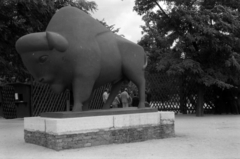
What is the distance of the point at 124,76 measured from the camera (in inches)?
361

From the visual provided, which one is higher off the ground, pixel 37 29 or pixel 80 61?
pixel 37 29

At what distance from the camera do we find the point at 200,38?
15.1 metres

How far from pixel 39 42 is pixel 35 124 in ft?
6.78

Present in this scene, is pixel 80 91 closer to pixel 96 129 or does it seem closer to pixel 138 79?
pixel 96 129

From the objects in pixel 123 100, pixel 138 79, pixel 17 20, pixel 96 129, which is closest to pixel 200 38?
pixel 123 100

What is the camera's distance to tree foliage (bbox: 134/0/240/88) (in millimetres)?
15281

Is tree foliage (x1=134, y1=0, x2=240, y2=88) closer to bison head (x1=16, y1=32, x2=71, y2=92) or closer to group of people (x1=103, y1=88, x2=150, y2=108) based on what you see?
group of people (x1=103, y1=88, x2=150, y2=108)

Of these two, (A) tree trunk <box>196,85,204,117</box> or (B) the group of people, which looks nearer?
(B) the group of people

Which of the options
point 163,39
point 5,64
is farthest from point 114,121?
point 163,39

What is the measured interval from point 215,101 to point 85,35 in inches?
484

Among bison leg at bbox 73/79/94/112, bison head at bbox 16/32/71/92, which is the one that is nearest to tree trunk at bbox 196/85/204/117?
bison leg at bbox 73/79/94/112

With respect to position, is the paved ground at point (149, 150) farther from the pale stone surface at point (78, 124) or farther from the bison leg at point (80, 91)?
the bison leg at point (80, 91)

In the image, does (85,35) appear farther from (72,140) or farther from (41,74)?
(72,140)

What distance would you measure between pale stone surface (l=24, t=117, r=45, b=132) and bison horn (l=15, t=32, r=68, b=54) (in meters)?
1.71
